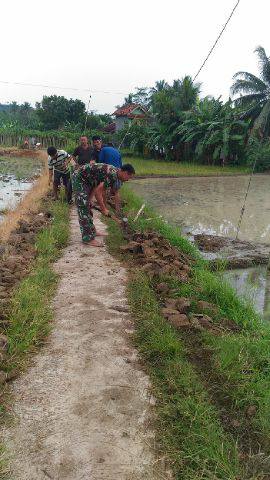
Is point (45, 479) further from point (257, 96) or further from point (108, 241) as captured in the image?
point (257, 96)

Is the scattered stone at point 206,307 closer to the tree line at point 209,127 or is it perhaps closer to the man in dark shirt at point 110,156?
the man in dark shirt at point 110,156

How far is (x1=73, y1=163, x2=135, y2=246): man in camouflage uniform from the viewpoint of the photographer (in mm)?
5340

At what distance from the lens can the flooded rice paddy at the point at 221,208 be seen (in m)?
6.19

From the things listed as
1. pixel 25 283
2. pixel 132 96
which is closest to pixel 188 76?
pixel 132 96

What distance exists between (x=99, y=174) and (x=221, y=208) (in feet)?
23.2

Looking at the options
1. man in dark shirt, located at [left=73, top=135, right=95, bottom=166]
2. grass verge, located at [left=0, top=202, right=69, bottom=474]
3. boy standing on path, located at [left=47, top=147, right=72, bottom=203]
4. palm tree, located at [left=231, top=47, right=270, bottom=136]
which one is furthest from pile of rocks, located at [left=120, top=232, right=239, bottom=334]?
palm tree, located at [left=231, top=47, right=270, bottom=136]

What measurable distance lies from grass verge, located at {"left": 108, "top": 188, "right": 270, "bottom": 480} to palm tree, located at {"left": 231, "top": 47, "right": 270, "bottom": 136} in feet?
65.3

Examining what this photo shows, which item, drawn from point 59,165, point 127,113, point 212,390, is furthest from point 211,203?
point 127,113

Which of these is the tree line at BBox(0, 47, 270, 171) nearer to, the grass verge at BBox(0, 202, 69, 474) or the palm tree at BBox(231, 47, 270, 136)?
the palm tree at BBox(231, 47, 270, 136)

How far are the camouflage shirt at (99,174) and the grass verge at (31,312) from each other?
3.64 ft

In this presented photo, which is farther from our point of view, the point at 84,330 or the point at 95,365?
the point at 84,330

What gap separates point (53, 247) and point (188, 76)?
22.2 meters

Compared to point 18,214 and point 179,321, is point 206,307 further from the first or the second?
point 18,214

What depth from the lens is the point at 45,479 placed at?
1.94 metres
